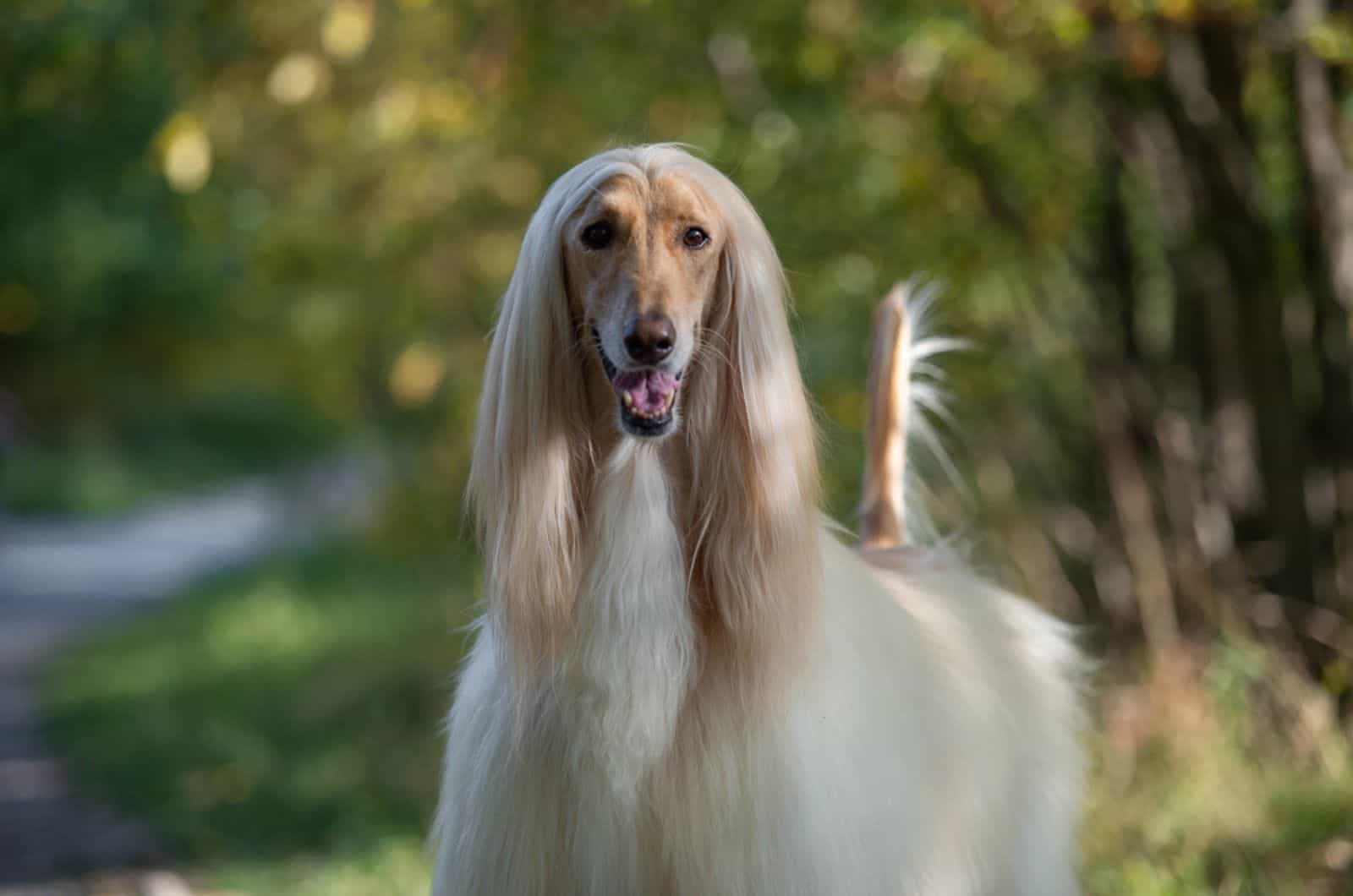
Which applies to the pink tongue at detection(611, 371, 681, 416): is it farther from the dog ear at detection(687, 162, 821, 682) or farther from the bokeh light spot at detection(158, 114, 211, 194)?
the bokeh light spot at detection(158, 114, 211, 194)

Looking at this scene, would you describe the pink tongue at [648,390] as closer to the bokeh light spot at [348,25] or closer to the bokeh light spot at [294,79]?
the bokeh light spot at [348,25]

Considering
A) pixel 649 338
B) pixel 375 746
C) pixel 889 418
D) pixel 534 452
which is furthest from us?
pixel 375 746

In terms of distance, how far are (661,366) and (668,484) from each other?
22 cm

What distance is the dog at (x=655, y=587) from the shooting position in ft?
8.50

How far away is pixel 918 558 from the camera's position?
11.5 feet

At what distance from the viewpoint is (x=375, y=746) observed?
7.32m

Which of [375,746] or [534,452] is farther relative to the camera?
[375,746]

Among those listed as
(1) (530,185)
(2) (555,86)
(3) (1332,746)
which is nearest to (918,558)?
(3) (1332,746)

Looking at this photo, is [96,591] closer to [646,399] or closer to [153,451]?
[153,451]

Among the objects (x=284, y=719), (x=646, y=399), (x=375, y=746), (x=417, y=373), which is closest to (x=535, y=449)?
(x=646, y=399)

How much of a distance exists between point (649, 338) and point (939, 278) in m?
3.24

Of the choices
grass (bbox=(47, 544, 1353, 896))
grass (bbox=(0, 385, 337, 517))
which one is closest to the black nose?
grass (bbox=(47, 544, 1353, 896))

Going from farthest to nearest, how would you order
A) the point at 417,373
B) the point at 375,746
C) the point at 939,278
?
the point at 375,746, the point at 417,373, the point at 939,278

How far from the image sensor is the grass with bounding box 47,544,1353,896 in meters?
4.60
